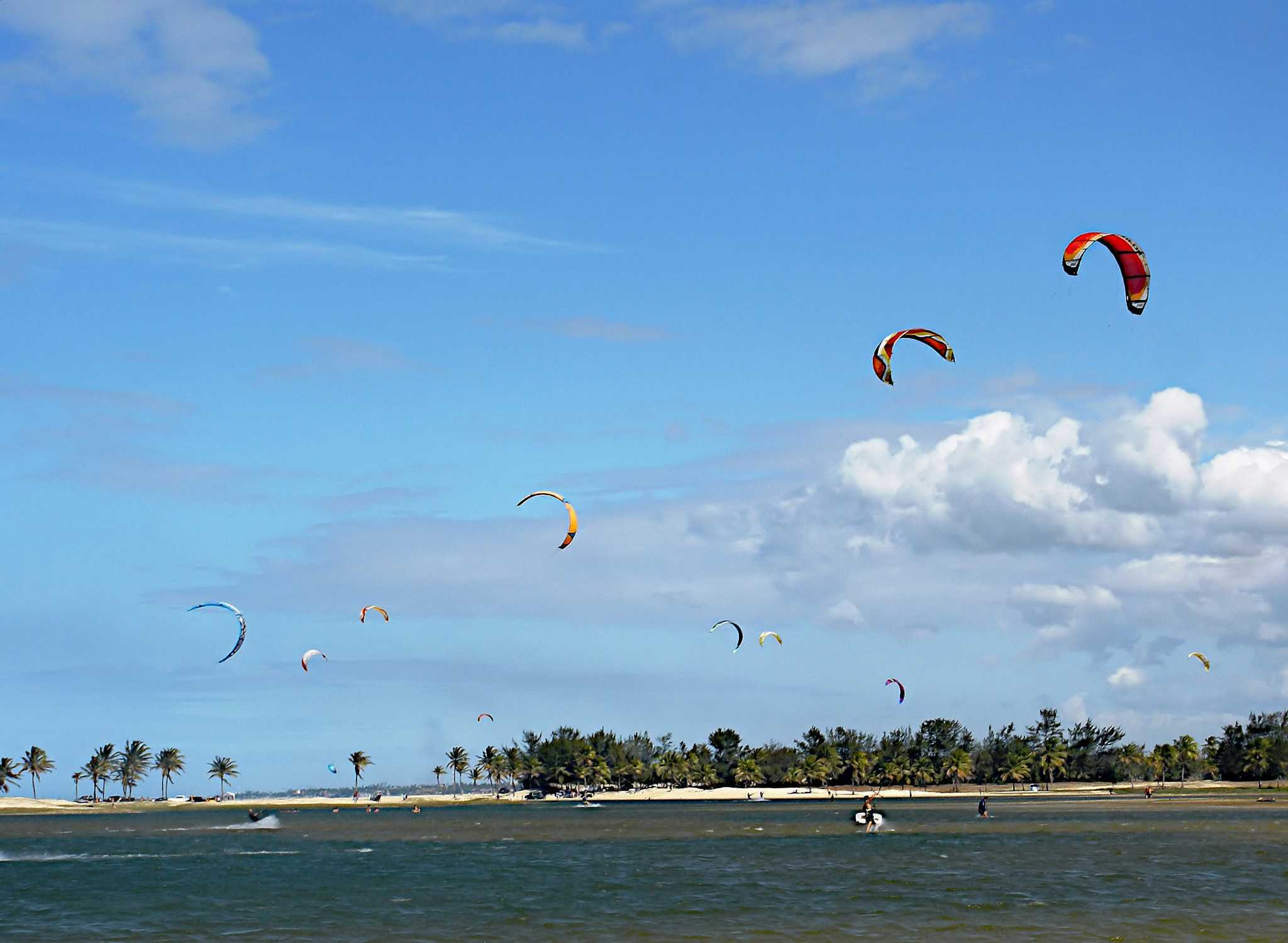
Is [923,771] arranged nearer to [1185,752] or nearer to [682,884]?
[1185,752]

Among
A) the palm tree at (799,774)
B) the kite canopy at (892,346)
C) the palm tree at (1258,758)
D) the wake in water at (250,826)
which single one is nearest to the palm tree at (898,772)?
the palm tree at (799,774)

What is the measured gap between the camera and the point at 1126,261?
1300 inches

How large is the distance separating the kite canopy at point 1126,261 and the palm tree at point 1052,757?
176057 mm

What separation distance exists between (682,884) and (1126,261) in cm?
2379

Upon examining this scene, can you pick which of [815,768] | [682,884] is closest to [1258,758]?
[815,768]

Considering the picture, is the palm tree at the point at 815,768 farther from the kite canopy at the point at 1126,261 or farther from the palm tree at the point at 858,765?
the kite canopy at the point at 1126,261

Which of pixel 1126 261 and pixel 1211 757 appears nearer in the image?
pixel 1126 261

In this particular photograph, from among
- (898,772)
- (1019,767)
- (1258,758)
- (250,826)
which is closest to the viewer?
(250,826)

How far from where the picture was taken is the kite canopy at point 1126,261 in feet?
105

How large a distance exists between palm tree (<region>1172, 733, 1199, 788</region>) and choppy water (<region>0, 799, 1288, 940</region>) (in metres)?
103

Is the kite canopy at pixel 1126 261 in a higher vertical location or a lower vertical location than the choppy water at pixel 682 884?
higher

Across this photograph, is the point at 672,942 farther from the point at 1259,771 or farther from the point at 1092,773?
the point at 1092,773

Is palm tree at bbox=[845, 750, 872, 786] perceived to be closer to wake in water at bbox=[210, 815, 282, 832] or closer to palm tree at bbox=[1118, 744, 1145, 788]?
palm tree at bbox=[1118, 744, 1145, 788]

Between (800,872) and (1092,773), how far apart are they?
16867cm
